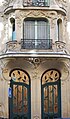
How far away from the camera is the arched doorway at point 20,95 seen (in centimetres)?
1991

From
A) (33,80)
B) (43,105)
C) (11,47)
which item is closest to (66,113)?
(43,105)

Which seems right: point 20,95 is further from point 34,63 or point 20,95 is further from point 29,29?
point 29,29

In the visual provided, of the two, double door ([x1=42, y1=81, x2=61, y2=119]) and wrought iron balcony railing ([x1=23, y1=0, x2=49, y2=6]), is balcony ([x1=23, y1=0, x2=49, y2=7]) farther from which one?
double door ([x1=42, y1=81, x2=61, y2=119])

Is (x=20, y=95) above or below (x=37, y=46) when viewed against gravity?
below

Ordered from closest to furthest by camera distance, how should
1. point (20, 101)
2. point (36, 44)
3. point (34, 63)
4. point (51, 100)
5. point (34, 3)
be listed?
1. point (34, 63)
2. point (36, 44)
3. point (34, 3)
4. point (20, 101)
5. point (51, 100)

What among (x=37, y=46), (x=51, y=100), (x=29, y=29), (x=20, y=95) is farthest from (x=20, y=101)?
(x=29, y=29)

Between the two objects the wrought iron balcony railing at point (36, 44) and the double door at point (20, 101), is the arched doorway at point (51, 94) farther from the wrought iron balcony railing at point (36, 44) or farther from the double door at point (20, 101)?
the wrought iron balcony railing at point (36, 44)

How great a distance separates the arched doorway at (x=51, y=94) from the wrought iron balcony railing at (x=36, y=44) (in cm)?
174

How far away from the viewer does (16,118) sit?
19906 mm

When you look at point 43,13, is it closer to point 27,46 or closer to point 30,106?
point 27,46

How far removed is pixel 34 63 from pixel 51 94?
235 cm

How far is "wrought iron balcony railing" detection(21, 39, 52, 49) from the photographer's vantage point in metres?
19.5

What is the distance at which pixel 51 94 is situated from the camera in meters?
20.2

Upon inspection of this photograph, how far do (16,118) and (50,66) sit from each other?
3.83 m
